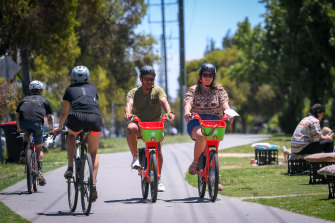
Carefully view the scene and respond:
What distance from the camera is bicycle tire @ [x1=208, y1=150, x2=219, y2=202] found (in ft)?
29.6

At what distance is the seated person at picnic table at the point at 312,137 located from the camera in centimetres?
1293

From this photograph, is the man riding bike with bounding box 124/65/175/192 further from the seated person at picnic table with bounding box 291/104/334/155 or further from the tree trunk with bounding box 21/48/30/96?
the tree trunk with bounding box 21/48/30/96

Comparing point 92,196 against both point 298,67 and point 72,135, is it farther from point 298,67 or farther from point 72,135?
point 298,67

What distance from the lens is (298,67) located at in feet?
132

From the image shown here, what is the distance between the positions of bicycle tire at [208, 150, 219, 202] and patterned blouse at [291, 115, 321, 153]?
4221 millimetres

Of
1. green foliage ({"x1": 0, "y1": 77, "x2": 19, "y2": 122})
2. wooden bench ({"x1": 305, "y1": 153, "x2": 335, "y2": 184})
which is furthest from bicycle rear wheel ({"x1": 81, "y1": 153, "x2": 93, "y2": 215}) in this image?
green foliage ({"x1": 0, "y1": 77, "x2": 19, "y2": 122})

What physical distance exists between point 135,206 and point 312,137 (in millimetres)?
5266

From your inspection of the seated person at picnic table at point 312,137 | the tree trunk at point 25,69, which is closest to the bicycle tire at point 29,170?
the seated person at picnic table at point 312,137

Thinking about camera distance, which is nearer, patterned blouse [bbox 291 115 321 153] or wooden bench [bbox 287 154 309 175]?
patterned blouse [bbox 291 115 321 153]

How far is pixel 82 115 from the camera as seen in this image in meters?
8.35

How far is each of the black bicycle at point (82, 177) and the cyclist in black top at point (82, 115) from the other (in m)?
0.09

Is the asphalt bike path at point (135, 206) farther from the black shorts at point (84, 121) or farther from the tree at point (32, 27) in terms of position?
the tree at point (32, 27)

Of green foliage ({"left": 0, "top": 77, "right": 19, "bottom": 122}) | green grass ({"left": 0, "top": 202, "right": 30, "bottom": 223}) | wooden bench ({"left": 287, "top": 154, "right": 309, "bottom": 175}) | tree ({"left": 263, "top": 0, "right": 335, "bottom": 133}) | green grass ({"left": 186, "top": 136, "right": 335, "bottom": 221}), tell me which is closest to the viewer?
green grass ({"left": 0, "top": 202, "right": 30, "bottom": 223})

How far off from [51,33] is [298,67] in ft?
71.9
